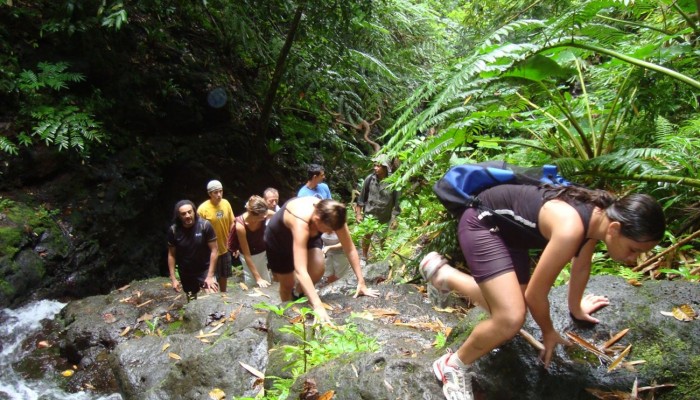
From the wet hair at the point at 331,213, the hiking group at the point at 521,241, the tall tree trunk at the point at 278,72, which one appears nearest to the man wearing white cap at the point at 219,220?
the wet hair at the point at 331,213

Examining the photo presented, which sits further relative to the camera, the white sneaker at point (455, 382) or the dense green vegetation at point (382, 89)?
the dense green vegetation at point (382, 89)

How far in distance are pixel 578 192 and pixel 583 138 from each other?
A: 2.43m

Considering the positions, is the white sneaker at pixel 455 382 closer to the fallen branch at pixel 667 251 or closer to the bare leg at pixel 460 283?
the bare leg at pixel 460 283

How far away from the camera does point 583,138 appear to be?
437cm

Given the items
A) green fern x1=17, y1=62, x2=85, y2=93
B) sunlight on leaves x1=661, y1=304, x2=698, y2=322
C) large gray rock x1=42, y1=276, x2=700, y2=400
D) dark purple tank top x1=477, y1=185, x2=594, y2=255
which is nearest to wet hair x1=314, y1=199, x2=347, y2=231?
large gray rock x1=42, y1=276, x2=700, y2=400

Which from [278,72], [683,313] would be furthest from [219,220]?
[683,313]

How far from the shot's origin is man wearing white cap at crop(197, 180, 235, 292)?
665 centimetres

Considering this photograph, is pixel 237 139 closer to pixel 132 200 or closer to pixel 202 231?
pixel 132 200

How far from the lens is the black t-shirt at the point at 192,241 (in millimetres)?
6031

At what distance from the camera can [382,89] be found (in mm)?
11812

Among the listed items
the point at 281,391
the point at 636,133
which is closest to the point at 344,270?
the point at 281,391

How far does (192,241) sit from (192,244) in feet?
0.14

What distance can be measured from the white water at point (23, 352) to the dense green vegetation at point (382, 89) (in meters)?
2.58

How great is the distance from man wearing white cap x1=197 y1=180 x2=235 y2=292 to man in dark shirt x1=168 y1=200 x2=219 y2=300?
39cm
